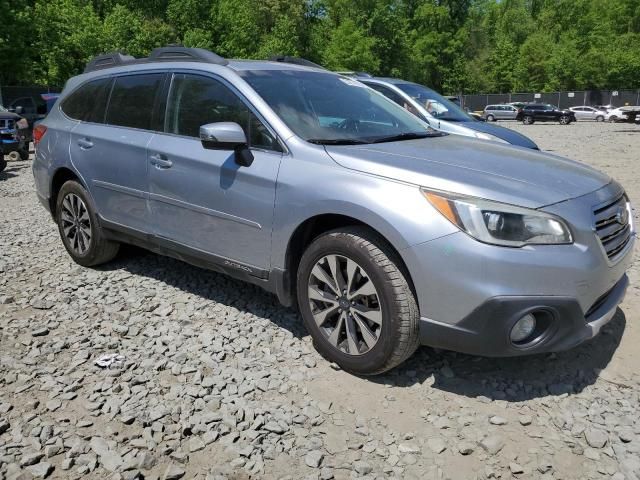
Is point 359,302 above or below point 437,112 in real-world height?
below

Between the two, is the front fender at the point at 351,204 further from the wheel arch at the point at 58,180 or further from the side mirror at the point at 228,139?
the wheel arch at the point at 58,180

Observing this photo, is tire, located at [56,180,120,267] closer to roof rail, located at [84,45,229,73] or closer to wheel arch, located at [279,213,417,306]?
roof rail, located at [84,45,229,73]

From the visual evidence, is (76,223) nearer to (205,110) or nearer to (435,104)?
(205,110)

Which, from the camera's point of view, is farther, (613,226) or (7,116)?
(7,116)

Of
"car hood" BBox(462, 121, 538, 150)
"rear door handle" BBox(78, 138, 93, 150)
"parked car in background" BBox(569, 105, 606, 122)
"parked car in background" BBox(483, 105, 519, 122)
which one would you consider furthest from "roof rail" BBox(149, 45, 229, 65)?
"parked car in background" BBox(569, 105, 606, 122)

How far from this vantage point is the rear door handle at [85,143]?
185 inches

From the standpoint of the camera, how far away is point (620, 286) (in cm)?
328

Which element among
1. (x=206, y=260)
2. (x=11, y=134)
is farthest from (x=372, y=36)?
(x=206, y=260)

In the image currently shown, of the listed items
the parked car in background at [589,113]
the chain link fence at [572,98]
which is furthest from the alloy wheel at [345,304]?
the chain link fence at [572,98]

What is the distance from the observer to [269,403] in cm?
306

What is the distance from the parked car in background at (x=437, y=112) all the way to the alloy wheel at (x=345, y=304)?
5.33 metres

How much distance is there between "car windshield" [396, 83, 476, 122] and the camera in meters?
8.78

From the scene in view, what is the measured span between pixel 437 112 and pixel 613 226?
6.02 metres

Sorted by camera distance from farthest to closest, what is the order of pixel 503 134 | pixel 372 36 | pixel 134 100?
1. pixel 372 36
2. pixel 503 134
3. pixel 134 100
